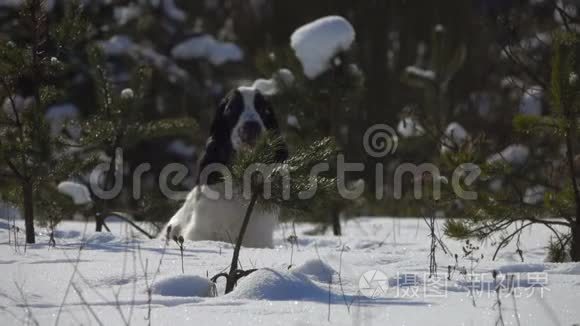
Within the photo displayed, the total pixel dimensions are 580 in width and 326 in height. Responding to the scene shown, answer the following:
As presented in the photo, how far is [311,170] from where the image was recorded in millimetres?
3490

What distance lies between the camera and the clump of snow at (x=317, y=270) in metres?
3.59

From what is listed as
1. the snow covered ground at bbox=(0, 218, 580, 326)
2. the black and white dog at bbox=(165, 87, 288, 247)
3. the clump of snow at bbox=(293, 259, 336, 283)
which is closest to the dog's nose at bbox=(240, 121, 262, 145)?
the black and white dog at bbox=(165, 87, 288, 247)

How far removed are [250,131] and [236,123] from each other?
17cm

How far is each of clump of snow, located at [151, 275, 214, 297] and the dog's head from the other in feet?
8.84

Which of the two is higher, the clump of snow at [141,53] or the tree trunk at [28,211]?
the clump of snow at [141,53]

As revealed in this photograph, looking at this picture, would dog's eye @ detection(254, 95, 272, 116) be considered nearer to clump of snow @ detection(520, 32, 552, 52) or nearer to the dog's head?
the dog's head

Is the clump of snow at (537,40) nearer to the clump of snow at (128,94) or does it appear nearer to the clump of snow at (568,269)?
the clump of snow at (568,269)

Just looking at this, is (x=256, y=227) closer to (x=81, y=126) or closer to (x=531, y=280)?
(x=81, y=126)

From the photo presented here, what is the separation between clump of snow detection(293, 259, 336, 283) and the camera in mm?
3588

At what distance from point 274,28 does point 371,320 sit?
59.1 feet

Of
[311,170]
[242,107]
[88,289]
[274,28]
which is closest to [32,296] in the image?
[88,289]
